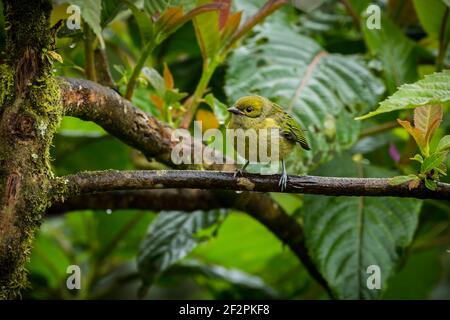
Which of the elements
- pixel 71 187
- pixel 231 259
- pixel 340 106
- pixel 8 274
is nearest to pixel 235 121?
pixel 340 106

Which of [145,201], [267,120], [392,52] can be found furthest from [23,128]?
[392,52]

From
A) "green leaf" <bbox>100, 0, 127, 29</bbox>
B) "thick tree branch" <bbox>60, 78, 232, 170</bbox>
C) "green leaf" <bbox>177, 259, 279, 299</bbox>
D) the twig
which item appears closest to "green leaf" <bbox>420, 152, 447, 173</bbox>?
"thick tree branch" <bbox>60, 78, 232, 170</bbox>

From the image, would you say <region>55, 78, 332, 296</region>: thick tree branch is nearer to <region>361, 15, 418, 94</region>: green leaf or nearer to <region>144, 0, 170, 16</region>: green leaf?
<region>144, 0, 170, 16</region>: green leaf

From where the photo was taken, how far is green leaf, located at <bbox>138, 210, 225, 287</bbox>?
7.96 ft

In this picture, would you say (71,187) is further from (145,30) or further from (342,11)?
(342,11)

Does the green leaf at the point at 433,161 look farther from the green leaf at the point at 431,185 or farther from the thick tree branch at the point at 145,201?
the thick tree branch at the point at 145,201

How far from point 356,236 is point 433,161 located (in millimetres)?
849

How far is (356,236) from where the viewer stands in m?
2.23

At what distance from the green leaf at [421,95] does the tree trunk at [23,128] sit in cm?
71

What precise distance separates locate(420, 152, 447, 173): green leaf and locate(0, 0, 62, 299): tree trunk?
2.78 feet

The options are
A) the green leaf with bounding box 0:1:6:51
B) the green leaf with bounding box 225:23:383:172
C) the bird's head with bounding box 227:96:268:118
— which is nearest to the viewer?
the green leaf with bounding box 0:1:6:51

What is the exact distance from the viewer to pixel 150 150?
6.13 ft

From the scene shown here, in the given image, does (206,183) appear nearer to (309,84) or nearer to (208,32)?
(208,32)

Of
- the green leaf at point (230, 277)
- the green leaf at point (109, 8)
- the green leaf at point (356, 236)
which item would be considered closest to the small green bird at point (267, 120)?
the green leaf at point (356, 236)
